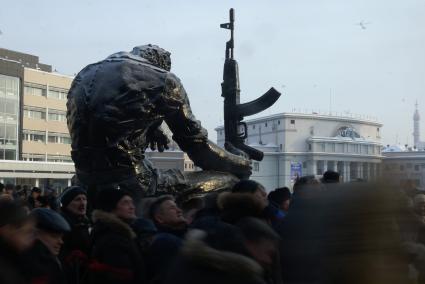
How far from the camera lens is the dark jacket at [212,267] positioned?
2.24 m

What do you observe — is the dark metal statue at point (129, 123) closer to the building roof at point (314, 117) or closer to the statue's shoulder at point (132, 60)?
the statue's shoulder at point (132, 60)

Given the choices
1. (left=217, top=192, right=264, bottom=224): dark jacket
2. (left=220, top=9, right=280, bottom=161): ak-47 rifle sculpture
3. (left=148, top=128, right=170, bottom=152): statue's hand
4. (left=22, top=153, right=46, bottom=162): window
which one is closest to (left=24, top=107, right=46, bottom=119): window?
(left=22, top=153, right=46, bottom=162): window

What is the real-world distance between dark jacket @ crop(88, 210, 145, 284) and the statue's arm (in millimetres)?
2455

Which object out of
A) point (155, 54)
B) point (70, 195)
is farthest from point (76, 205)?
point (155, 54)

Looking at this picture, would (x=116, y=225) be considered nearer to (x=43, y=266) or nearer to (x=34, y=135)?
(x=43, y=266)

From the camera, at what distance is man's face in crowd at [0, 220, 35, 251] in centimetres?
268

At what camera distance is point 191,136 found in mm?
6352

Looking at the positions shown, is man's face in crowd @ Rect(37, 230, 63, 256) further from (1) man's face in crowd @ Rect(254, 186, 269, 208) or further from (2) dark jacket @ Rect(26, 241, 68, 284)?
(1) man's face in crowd @ Rect(254, 186, 269, 208)

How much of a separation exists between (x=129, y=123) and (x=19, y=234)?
3112 mm

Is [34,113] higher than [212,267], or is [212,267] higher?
[34,113]

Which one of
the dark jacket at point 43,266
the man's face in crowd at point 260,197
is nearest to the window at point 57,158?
the man's face in crowd at point 260,197

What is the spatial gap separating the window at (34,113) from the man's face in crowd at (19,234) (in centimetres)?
6178

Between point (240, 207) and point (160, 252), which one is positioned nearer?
point (240, 207)

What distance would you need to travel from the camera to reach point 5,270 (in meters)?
2.26
